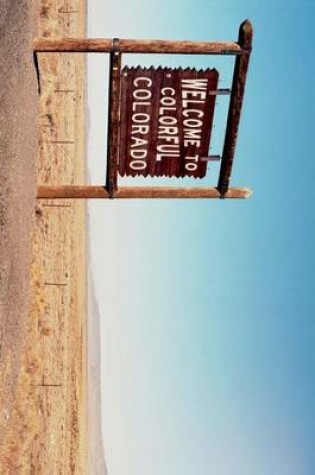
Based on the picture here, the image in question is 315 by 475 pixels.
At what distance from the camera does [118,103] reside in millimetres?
8531

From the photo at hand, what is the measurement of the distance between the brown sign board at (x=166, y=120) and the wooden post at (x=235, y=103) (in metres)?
0.32

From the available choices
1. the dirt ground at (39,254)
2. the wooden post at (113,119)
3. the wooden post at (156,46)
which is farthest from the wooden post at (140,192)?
the wooden post at (156,46)

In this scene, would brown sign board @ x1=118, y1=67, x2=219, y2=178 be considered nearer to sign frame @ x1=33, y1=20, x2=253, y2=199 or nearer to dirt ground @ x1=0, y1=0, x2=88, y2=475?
sign frame @ x1=33, y1=20, x2=253, y2=199

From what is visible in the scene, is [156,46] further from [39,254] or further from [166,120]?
[39,254]

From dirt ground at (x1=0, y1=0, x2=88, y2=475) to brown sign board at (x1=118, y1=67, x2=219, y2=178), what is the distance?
5.15ft

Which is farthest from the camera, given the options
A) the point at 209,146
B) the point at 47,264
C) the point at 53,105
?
the point at 53,105

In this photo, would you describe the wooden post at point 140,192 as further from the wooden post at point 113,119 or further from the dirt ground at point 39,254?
the dirt ground at point 39,254

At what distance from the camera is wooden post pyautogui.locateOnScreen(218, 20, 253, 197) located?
27.3 ft

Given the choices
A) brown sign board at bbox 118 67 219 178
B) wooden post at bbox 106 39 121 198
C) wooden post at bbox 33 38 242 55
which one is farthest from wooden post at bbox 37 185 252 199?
wooden post at bbox 33 38 242 55

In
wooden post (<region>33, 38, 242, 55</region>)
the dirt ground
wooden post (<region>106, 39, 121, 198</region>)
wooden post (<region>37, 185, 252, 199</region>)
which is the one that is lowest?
the dirt ground

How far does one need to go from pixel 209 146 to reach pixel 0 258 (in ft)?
10.4

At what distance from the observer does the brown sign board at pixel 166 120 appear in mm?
8398

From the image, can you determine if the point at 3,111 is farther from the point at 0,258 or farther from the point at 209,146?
the point at 209,146

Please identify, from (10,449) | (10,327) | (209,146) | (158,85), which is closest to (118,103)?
(158,85)
